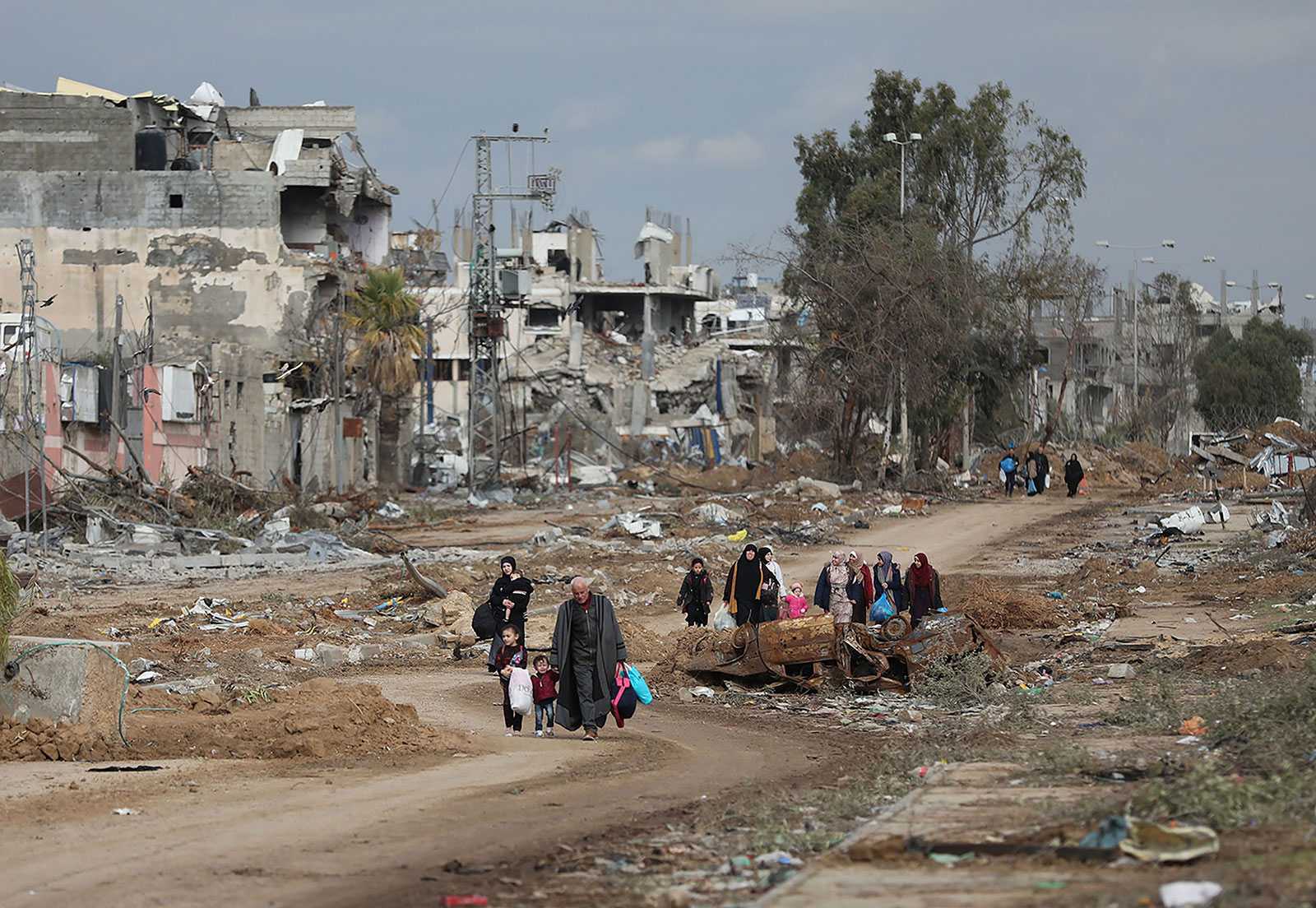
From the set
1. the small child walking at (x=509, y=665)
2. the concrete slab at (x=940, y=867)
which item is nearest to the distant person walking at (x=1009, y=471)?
the small child walking at (x=509, y=665)

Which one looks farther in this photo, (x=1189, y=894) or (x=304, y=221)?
(x=304, y=221)

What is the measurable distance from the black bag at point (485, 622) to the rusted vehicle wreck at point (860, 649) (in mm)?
2632

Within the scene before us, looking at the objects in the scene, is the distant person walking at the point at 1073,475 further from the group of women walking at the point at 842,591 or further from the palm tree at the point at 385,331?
the group of women walking at the point at 842,591

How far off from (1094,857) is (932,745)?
4.77m

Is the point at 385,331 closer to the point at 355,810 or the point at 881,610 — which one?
the point at 881,610

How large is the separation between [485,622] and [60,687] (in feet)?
14.1

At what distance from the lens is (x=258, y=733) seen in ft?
38.1

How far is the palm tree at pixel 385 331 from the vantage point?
1795 inches

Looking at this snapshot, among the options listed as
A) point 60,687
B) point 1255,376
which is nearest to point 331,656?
point 60,687

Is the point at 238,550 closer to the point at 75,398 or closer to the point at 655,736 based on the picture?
the point at 75,398

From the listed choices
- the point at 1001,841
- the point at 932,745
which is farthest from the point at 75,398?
the point at 1001,841

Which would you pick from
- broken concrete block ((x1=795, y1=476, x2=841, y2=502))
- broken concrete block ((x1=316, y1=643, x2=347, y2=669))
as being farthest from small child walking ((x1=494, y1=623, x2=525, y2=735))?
broken concrete block ((x1=795, y1=476, x2=841, y2=502))

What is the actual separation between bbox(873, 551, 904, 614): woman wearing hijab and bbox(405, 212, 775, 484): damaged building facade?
113 ft

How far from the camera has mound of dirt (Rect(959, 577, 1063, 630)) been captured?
19.7 meters
